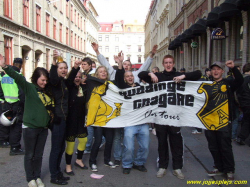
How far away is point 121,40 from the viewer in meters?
86.1

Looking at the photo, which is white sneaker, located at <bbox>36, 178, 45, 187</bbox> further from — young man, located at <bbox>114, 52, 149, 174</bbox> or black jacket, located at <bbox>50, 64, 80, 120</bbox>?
young man, located at <bbox>114, 52, 149, 174</bbox>

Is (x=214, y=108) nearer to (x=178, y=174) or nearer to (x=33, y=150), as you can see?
(x=178, y=174)

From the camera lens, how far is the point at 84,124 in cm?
452

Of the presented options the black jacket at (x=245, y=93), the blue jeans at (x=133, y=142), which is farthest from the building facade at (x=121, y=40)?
the blue jeans at (x=133, y=142)

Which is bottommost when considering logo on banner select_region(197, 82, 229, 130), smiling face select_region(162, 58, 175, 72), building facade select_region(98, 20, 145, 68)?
logo on banner select_region(197, 82, 229, 130)

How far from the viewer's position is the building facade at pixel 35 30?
1684cm

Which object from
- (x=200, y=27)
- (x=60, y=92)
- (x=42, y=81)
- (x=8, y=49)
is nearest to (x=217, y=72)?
(x=60, y=92)

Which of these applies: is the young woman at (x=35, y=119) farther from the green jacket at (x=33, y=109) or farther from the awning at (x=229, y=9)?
the awning at (x=229, y=9)

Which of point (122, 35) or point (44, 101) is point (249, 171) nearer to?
point (44, 101)

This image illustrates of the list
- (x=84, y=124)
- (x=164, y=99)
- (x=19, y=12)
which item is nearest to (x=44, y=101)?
(x=84, y=124)

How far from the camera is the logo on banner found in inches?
167

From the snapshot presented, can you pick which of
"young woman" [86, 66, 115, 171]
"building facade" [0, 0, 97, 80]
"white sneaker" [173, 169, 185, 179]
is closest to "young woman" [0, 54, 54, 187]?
"young woman" [86, 66, 115, 171]

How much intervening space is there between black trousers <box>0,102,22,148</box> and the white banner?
7.37 ft

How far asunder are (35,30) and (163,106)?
65.4 ft
